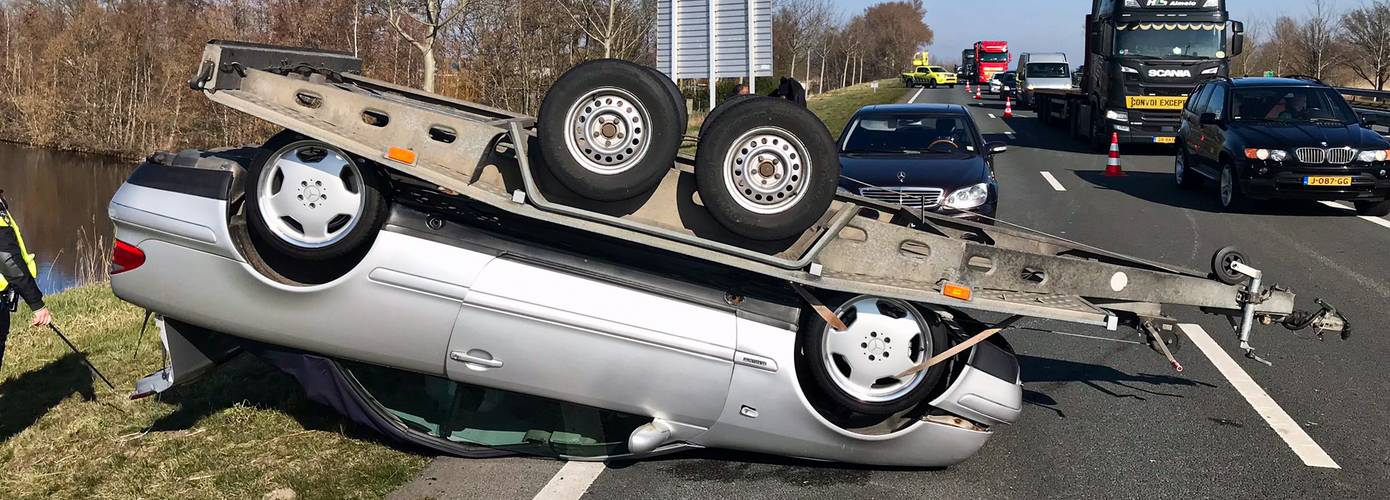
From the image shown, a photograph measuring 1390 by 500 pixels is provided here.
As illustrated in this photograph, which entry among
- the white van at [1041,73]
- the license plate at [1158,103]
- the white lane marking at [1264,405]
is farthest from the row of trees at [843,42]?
the white lane marking at [1264,405]

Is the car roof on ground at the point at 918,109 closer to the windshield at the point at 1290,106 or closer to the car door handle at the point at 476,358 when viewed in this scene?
the windshield at the point at 1290,106

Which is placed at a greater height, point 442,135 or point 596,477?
point 442,135

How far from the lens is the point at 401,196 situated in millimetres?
4969

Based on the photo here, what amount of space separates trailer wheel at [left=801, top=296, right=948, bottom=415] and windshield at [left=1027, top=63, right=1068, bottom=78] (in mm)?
42302

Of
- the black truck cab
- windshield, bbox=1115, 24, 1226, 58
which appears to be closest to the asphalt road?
the black truck cab

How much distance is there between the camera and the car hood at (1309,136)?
14.2 meters

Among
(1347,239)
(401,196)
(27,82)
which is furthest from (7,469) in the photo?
(27,82)

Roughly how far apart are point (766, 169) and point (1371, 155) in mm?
11955

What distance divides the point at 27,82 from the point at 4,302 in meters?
32.4

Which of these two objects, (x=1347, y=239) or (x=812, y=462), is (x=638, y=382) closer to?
(x=812, y=462)

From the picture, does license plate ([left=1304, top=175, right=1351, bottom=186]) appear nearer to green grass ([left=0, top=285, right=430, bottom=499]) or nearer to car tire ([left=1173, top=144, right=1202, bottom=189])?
car tire ([left=1173, top=144, right=1202, bottom=189])

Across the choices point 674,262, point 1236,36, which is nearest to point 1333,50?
point 1236,36

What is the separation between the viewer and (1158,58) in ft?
76.2

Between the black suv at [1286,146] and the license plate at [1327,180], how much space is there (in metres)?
0.01
